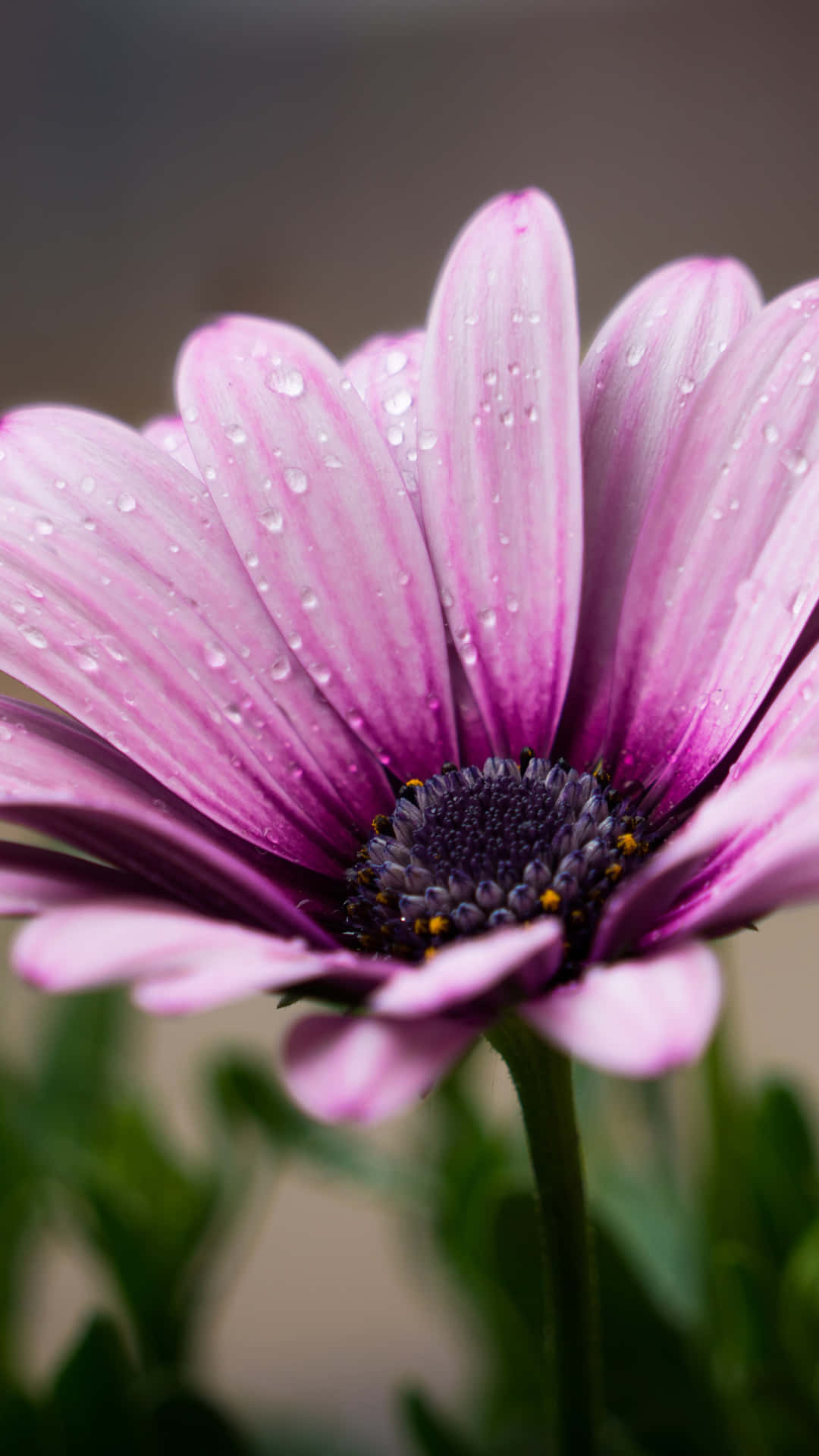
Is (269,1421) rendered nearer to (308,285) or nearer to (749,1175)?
(749,1175)

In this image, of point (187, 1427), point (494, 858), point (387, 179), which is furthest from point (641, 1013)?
point (387, 179)

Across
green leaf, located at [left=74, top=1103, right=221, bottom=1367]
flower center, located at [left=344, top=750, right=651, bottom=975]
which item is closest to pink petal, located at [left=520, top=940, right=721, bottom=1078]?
flower center, located at [left=344, top=750, right=651, bottom=975]

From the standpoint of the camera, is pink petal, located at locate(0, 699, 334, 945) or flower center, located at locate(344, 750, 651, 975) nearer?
pink petal, located at locate(0, 699, 334, 945)

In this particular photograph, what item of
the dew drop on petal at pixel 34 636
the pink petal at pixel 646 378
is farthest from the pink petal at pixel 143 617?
the pink petal at pixel 646 378

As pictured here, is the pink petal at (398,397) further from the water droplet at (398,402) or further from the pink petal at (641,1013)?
the pink petal at (641,1013)

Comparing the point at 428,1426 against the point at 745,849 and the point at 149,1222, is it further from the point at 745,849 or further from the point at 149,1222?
the point at 745,849

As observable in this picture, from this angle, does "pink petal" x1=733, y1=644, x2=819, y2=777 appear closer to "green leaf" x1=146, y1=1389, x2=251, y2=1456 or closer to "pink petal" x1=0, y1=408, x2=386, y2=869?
"pink petal" x1=0, y1=408, x2=386, y2=869
